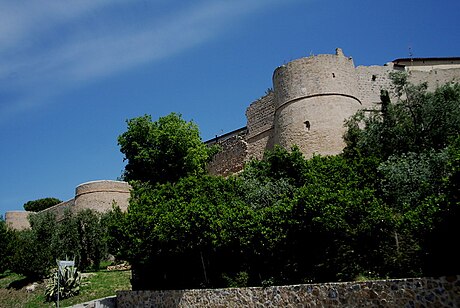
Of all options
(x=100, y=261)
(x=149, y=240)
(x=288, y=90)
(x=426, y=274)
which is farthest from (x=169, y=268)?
(x=100, y=261)

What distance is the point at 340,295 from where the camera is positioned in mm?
9289

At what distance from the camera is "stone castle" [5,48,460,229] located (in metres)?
24.3

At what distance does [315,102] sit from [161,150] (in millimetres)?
10176

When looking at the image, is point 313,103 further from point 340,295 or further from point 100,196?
point 100,196

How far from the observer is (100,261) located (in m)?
31.0

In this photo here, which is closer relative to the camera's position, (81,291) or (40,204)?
(81,291)

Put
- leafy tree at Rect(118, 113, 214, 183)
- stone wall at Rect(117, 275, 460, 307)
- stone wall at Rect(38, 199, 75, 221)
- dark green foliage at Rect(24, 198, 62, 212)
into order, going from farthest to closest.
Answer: dark green foliage at Rect(24, 198, 62, 212) → stone wall at Rect(38, 199, 75, 221) → leafy tree at Rect(118, 113, 214, 183) → stone wall at Rect(117, 275, 460, 307)

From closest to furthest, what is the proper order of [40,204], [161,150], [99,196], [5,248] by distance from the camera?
1. [161,150]
2. [5,248]
3. [99,196]
4. [40,204]

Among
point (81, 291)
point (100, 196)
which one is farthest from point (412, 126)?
point (100, 196)

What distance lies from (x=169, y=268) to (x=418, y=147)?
11.8m

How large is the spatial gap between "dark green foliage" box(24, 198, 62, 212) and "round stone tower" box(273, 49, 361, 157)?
48.3m

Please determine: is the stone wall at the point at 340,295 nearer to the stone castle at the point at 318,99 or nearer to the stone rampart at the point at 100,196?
the stone castle at the point at 318,99

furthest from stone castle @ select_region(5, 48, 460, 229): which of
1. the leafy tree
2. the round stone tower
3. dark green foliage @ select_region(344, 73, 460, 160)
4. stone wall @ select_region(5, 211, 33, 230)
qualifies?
stone wall @ select_region(5, 211, 33, 230)

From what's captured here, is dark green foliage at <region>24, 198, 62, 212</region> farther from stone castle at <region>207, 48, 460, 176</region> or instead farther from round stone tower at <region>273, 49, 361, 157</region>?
round stone tower at <region>273, 49, 361, 157</region>
